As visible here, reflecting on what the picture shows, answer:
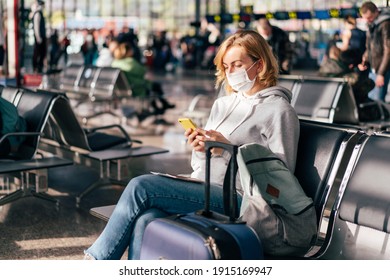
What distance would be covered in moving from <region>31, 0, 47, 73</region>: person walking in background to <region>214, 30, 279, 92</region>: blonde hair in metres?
11.8

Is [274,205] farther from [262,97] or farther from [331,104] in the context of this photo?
[331,104]

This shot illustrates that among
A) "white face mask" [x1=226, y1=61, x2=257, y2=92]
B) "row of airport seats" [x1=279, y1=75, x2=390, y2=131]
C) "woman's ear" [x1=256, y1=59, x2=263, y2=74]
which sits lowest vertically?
"row of airport seats" [x1=279, y1=75, x2=390, y2=131]

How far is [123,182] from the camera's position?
620cm

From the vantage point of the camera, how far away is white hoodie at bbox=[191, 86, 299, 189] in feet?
10.3

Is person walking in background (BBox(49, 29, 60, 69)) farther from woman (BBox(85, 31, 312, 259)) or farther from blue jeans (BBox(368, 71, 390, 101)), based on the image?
woman (BBox(85, 31, 312, 259))

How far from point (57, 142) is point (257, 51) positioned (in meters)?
3.72

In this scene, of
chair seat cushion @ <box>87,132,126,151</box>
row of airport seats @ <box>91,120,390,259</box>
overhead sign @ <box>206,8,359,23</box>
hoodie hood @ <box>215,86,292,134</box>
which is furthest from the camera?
overhead sign @ <box>206,8,359,23</box>

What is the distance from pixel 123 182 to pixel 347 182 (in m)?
3.43

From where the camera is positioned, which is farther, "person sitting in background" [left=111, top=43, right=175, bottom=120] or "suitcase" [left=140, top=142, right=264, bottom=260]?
"person sitting in background" [left=111, top=43, right=175, bottom=120]

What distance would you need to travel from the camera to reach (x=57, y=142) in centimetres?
668

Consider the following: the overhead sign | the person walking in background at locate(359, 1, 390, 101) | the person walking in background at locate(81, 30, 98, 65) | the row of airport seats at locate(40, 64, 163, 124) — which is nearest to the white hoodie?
the person walking in background at locate(359, 1, 390, 101)

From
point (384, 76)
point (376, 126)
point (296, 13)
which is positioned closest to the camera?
point (376, 126)
